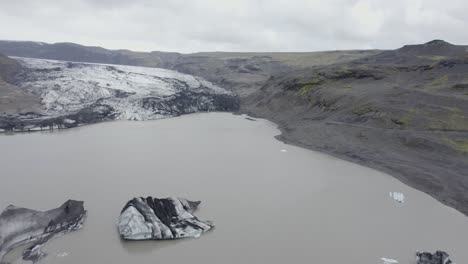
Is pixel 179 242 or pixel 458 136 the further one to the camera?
pixel 458 136

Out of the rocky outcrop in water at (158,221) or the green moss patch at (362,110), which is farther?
the green moss patch at (362,110)

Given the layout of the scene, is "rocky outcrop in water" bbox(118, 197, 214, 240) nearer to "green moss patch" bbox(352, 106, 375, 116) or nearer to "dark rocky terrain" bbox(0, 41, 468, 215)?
"dark rocky terrain" bbox(0, 41, 468, 215)

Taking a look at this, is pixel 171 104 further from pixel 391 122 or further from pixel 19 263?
pixel 19 263

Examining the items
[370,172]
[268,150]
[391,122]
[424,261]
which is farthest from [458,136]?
[424,261]

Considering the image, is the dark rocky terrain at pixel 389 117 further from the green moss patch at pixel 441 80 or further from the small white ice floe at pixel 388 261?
the small white ice floe at pixel 388 261

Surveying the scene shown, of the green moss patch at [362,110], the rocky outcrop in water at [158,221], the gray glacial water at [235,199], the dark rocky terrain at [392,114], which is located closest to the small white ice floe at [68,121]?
the gray glacial water at [235,199]

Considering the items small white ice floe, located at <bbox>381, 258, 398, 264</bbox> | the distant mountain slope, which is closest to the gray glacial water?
small white ice floe, located at <bbox>381, 258, 398, 264</bbox>

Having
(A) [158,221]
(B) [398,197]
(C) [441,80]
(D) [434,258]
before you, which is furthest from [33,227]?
(C) [441,80]
